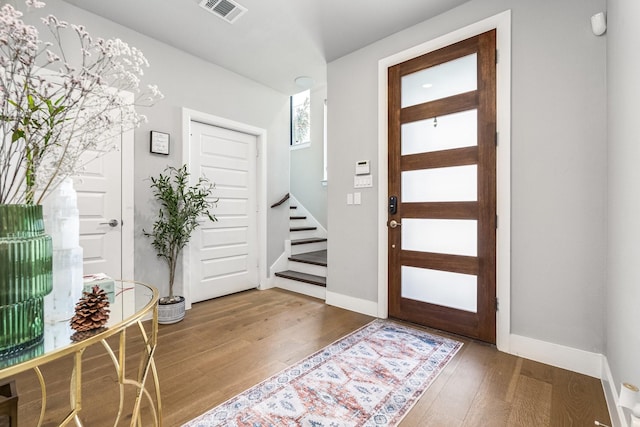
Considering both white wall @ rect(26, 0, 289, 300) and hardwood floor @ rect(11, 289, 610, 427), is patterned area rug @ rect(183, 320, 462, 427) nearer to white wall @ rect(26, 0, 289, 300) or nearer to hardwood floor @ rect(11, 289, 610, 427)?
hardwood floor @ rect(11, 289, 610, 427)

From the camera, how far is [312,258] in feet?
13.4

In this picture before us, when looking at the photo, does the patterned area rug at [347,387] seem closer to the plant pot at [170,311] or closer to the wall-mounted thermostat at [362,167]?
the plant pot at [170,311]

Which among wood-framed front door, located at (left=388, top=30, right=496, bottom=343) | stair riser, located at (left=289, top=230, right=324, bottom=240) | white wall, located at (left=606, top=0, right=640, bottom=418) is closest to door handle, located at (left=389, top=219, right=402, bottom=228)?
wood-framed front door, located at (left=388, top=30, right=496, bottom=343)

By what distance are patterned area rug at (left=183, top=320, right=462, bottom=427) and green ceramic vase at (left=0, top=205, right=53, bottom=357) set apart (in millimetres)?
992

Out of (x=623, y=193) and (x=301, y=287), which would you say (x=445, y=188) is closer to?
(x=623, y=193)

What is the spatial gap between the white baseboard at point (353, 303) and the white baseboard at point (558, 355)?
3.82 feet

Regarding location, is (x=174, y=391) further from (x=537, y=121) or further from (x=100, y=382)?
(x=537, y=121)

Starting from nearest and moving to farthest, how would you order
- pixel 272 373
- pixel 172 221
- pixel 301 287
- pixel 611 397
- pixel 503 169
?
1. pixel 611 397
2. pixel 272 373
3. pixel 503 169
4. pixel 172 221
5. pixel 301 287

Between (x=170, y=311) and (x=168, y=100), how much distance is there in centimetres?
206

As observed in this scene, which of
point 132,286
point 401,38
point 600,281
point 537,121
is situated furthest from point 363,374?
point 401,38

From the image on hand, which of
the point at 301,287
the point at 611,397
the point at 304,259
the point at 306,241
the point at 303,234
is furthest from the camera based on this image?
the point at 303,234

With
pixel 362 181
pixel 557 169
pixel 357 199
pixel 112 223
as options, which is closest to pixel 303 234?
pixel 357 199

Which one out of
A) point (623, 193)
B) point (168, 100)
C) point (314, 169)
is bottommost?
point (623, 193)

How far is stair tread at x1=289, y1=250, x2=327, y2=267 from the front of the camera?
3.80m
